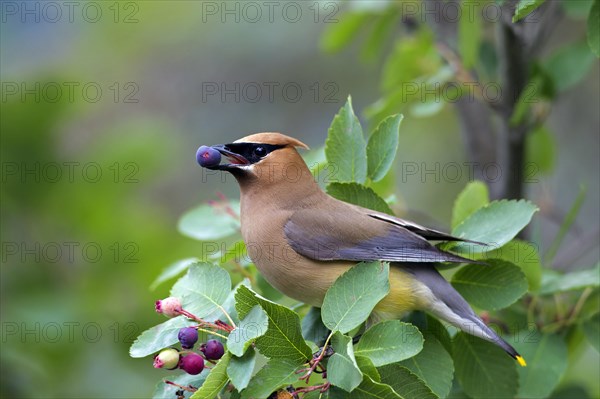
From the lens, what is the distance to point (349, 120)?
3029 mm

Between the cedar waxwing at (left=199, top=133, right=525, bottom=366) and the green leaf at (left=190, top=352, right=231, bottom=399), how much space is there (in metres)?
0.72

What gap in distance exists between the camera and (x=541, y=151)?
4328 millimetres

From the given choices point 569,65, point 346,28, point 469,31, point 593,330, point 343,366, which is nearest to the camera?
point 343,366

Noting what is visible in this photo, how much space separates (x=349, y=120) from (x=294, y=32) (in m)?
5.21

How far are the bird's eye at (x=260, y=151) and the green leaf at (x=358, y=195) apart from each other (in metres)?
0.33

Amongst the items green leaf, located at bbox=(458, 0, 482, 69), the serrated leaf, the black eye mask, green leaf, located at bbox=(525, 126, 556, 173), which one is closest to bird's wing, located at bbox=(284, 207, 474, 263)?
the black eye mask

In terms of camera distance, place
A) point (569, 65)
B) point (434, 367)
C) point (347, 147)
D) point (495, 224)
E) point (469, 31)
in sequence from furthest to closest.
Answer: point (569, 65) < point (469, 31) < point (347, 147) < point (495, 224) < point (434, 367)

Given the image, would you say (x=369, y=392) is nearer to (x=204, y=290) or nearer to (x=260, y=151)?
(x=204, y=290)

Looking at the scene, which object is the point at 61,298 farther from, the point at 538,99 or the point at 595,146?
the point at 595,146

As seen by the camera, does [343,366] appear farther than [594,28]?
No

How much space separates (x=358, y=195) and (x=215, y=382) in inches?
39.2

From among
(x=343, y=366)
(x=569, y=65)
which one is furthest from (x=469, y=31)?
(x=343, y=366)

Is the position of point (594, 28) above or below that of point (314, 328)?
above

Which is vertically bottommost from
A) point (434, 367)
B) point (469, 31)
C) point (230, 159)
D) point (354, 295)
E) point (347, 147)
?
point (434, 367)
